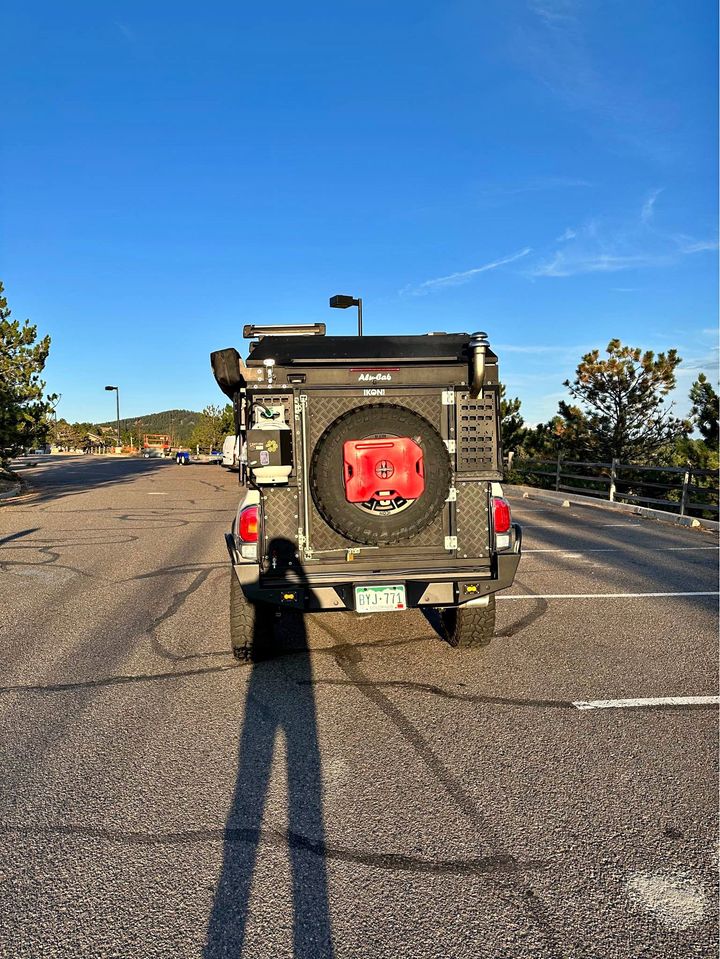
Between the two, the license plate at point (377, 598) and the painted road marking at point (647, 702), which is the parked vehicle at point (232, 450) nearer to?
the license plate at point (377, 598)

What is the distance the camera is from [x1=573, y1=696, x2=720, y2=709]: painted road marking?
14.1ft

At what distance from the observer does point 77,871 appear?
2.64 meters

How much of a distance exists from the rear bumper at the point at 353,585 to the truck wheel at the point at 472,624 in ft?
1.32

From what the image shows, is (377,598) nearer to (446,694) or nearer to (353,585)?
(353,585)

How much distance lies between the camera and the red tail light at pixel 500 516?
497cm

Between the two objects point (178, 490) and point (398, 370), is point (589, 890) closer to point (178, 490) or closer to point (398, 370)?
point (398, 370)

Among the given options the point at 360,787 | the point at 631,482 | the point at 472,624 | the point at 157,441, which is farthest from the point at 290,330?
the point at 157,441

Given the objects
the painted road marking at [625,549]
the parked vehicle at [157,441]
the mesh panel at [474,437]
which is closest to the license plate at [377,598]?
the mesh panel at [474,437]

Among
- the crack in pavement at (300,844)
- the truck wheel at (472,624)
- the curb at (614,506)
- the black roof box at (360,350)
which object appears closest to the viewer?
the crack in pavement at (300,844)

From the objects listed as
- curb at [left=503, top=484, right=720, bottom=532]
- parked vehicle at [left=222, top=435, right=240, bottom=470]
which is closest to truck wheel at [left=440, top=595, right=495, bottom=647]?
parked vehicle at [left=222, top=435, right=240, bottom=470]

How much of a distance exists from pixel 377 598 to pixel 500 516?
3.89ft

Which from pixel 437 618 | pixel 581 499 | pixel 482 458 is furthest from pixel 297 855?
pixel 581 499

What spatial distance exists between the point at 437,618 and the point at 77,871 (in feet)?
14.4

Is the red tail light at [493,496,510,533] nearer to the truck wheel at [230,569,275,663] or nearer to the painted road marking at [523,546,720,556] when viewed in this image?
the truck wheel at [230,569,275,663]
